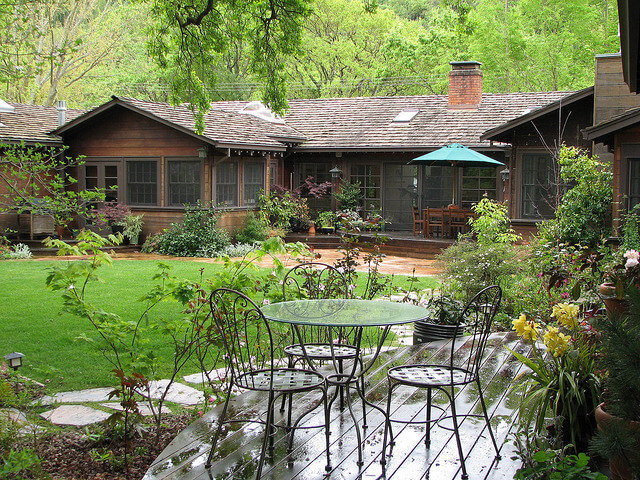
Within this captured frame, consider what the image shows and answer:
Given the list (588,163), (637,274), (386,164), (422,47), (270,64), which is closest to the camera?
(637,274)

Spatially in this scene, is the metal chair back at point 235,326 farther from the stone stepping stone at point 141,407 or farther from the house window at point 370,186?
the house window at point 370,186

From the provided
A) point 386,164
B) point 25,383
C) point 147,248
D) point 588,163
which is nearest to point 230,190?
point 147,248

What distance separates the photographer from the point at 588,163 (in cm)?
1139

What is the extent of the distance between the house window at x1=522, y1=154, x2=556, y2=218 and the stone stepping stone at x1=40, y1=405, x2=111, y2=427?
40.2 ft

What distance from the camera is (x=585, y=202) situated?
11.5m

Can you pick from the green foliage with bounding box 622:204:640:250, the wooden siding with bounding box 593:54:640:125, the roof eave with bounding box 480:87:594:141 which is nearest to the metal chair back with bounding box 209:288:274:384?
the green foliage with bounding box 622:204:640:250

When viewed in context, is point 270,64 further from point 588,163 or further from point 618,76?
point 618,76

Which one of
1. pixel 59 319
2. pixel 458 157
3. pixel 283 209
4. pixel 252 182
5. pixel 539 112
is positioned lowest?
pixel 59 319

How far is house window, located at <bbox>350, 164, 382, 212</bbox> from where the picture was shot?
62.8 feet

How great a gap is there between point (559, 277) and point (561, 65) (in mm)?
26848

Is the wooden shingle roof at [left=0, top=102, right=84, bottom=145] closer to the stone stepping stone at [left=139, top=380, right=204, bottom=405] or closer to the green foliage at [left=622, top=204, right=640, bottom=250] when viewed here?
the stone stepping stone at [left=139, top=380, right=204, bottom=405]

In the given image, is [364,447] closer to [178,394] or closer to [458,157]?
[178,394]

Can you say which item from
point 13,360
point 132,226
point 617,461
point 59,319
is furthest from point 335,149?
point 617,461

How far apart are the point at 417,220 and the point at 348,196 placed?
232cm
